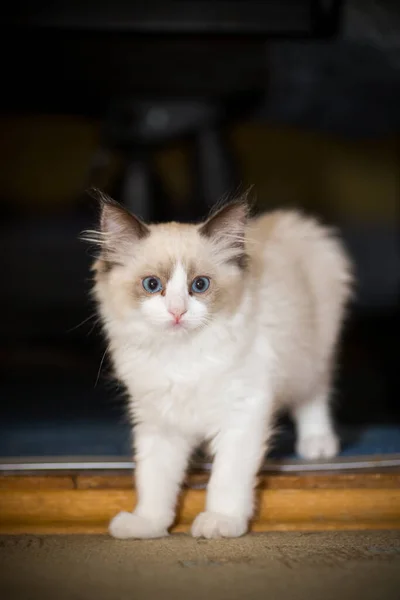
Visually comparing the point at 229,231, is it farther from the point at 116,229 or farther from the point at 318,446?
the point at 318,446

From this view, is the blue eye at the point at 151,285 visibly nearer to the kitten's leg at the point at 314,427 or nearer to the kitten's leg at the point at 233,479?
the kitten's leg at the point at 233,479

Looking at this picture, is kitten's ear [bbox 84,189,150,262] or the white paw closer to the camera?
kitten's ear [bbox 84,189,150,262]

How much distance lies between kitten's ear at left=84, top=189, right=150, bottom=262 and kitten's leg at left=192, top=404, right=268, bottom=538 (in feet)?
1.15

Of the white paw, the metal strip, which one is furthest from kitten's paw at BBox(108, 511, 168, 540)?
the white paw

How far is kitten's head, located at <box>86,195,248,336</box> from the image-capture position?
133 cm

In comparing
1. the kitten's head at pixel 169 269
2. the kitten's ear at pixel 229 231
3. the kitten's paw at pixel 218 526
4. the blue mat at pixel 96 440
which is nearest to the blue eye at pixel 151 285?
the kitten's head at pixel 169 269

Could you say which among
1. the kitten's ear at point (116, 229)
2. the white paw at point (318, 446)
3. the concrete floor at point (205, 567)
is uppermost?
the kitten's ear at point (116, 229)

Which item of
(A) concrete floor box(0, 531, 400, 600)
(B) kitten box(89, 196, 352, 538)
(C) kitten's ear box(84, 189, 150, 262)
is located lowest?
(A) concrete floor box(0, 531, 400, 600)

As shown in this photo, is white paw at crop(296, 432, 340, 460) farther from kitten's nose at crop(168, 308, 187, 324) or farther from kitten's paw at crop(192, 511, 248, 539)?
kitten's nose at crop(168, 308, 187, 324)

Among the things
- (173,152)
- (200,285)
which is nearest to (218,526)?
(200,285)

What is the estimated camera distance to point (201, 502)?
59.2 inches

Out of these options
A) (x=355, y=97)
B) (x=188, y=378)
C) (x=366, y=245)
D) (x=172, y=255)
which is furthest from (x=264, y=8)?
(x=366, y=245)

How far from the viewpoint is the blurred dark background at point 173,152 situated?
1688mm

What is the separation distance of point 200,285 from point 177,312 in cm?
9
